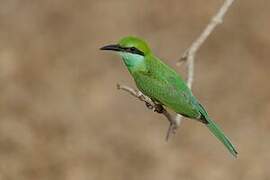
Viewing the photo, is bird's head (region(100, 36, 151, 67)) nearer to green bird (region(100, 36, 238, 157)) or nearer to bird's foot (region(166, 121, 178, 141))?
green bird (region(100, 36, 238, 157))

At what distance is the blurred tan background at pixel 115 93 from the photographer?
708 centimetres

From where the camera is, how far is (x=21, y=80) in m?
7.74

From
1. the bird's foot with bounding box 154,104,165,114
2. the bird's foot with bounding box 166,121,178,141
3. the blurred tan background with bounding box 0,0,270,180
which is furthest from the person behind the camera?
the blurred tan background with bounding box 0,0,270,180

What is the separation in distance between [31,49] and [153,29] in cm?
125

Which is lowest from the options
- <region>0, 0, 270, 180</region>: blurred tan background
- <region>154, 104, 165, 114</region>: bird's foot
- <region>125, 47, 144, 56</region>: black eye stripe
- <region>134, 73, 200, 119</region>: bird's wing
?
<region>0, 0, 270, 180</region>: blurred tan background

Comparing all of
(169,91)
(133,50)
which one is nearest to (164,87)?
(169,91)

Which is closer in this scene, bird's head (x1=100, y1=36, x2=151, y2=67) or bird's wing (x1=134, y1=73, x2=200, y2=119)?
bird's head (x1=100, y1=36, x2=151, y2=67)

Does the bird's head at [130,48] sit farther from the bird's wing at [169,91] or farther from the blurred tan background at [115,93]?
the blurred tan background at [115,93]

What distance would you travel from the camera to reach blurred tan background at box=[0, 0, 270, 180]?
23.2 feet

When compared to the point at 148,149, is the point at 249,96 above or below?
above

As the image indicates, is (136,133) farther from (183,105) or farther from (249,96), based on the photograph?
(183,105)

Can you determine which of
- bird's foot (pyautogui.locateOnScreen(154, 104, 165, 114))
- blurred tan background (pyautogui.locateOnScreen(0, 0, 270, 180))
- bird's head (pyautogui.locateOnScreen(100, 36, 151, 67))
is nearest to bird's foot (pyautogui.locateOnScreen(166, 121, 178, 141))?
bird's foot (pyautogui.locateOnScreen(154, 104, 165, 114))

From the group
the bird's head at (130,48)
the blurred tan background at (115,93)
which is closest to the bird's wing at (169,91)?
the bird's head at (130,48)

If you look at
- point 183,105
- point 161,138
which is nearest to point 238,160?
point 161,138
